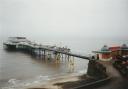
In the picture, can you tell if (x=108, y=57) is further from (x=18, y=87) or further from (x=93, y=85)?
(x=18, y=87)

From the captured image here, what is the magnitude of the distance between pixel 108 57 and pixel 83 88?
6461mm

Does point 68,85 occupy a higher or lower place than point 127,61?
lower

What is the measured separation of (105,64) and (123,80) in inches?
124

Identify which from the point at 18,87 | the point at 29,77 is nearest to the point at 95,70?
the point at 18,87

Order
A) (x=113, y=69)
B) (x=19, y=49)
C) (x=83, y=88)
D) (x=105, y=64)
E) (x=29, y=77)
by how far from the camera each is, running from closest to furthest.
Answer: (x=83, y=88) → (x=113, y=69) → (x=105, y=64) → (x=29, y=77) → (x=19, y=49)

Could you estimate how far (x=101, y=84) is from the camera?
12.1 meters

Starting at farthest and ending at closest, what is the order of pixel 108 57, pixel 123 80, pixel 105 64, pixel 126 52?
pixel 126 52
pixel 108 57
pixel 105 64
pixel 123 80

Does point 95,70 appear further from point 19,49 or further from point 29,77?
point 19,49

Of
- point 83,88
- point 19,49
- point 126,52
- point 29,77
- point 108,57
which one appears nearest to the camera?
point 83,88

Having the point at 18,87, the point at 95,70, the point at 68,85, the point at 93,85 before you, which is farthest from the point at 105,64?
the point at 18,87

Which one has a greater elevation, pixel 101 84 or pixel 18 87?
pixel 101 84

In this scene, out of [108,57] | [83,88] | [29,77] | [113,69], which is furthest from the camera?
[29,77]

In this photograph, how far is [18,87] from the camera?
627 inches

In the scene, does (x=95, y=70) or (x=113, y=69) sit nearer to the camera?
(x=113, y=69)
